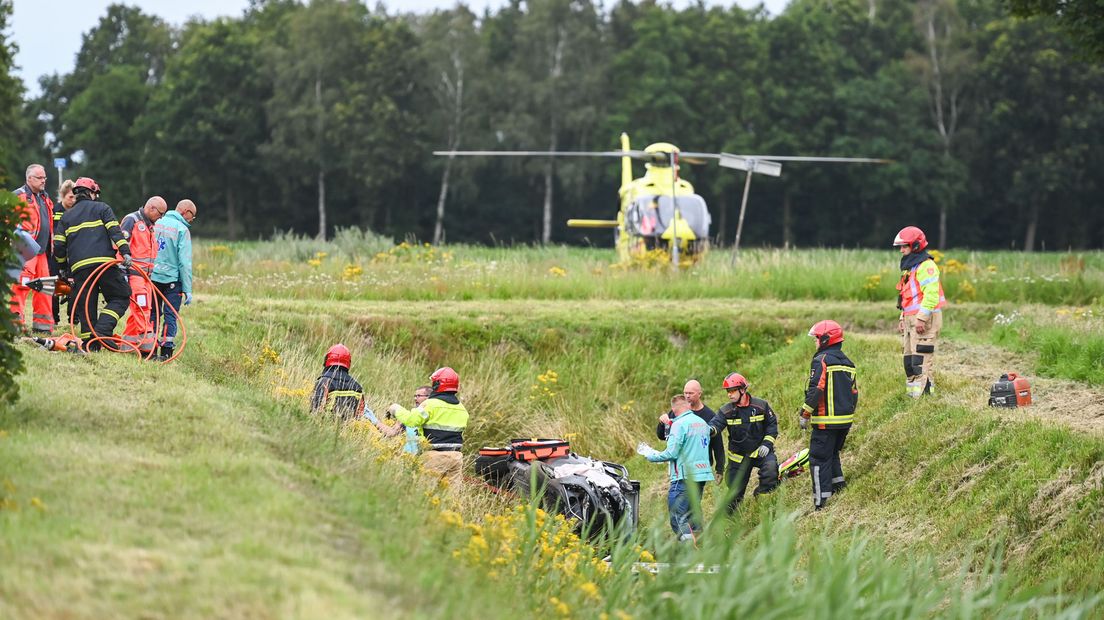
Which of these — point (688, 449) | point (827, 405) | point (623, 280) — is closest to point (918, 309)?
point (827, 405)

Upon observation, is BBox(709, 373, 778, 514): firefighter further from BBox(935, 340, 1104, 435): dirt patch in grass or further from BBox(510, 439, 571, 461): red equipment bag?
BBox(935, 340, 1104, 435): dirt patch in grass

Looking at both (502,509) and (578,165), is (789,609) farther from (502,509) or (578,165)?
(578,165)

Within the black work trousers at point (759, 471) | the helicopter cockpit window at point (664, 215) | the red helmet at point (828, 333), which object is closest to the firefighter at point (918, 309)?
the red helmet at point (828, 333)

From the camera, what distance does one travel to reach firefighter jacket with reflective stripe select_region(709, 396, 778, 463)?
1391 centimetres

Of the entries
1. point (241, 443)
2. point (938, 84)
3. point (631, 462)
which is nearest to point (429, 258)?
point (631, 462)

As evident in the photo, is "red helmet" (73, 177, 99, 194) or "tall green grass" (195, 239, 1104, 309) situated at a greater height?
"red helmet" (73, 177, 99, 194)

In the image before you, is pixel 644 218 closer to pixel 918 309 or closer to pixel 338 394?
pixel 918 309

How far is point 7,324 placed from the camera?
933 centimetres

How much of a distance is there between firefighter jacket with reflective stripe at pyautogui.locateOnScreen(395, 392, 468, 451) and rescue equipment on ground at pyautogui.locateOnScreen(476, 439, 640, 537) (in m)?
0.59

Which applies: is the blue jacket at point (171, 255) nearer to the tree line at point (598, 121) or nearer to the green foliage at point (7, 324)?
the green foliage at point (7, 324)

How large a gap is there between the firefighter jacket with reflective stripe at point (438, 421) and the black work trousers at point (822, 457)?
3483mm

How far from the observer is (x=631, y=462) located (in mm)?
17250

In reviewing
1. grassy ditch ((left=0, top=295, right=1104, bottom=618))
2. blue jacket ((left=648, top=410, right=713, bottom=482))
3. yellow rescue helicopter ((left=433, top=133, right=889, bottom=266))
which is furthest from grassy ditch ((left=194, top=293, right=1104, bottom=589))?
yellow rescue helicopter ((left=433, top=133, right=889, bottom=266))

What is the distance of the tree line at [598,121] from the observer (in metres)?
59.9
